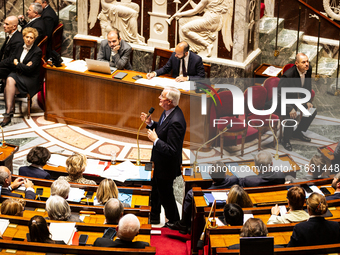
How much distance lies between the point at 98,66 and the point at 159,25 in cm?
156

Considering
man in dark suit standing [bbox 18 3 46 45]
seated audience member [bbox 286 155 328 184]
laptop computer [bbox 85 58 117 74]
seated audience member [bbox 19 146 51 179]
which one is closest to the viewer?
seated audience member [bbox 19 146 51 179]

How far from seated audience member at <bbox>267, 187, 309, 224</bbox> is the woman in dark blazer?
495cm

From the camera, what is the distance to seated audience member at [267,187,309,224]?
151 inches

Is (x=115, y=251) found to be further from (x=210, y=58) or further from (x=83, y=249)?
(x=210, y=58)

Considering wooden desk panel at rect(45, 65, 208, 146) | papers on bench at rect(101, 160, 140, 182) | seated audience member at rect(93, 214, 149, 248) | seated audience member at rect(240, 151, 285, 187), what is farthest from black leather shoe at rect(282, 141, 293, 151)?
seated audience member at rect(93, 214, 149, 248)

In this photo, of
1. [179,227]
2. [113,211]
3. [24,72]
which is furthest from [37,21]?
[113,211]

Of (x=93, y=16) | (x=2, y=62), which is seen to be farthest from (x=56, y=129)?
(x=93, y=16)

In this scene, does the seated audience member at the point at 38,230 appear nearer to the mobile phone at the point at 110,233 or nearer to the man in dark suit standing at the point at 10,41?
the mobile phone at the point at 110,233

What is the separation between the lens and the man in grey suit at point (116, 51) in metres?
7.23

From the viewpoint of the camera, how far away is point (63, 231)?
11.6 feet

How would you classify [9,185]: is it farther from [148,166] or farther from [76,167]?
[148,166]

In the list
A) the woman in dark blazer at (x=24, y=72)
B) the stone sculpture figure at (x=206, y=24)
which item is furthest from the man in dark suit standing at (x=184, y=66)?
the woman in dark blazer at (x=24, y=72)

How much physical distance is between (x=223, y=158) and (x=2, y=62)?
394cm

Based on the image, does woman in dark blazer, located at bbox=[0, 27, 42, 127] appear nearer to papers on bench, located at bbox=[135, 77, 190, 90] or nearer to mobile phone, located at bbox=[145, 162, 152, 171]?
papers on bench, located at bbox=[135, 77, 190, 90]
